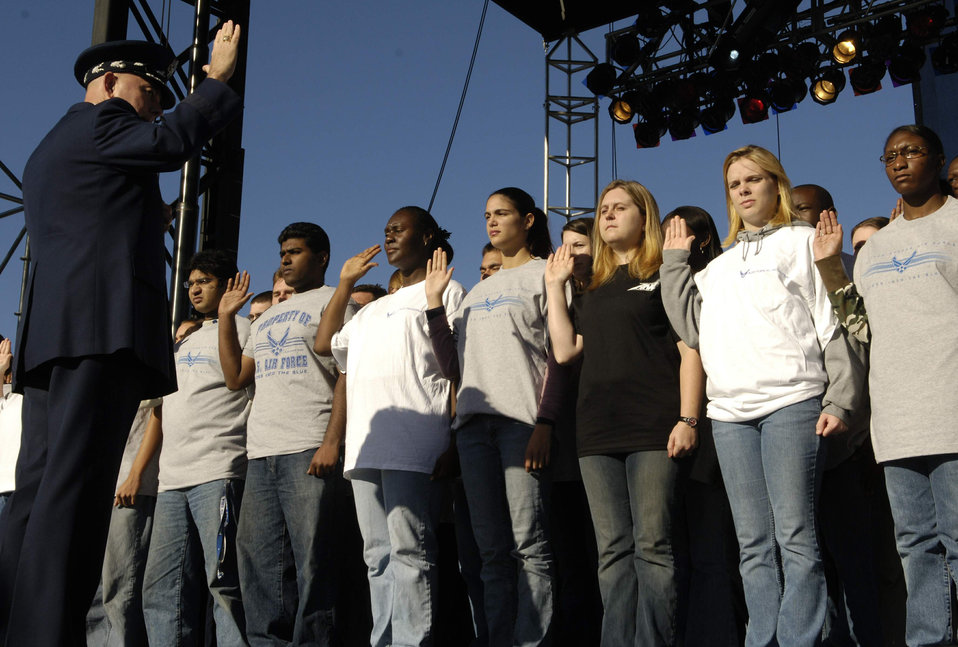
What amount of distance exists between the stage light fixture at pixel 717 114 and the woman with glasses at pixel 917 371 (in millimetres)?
6930

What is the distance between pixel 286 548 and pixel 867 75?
7.78m

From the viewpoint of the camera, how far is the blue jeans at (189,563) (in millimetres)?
4012

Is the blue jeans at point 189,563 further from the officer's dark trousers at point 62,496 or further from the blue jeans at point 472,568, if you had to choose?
the officer's dark trousers at point 62,496

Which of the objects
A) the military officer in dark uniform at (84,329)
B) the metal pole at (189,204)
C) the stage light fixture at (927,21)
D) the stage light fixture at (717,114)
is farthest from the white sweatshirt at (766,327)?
the stage light fixture at (717,114)

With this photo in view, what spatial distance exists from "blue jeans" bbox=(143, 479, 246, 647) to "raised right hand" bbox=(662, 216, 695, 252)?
7.38 feet

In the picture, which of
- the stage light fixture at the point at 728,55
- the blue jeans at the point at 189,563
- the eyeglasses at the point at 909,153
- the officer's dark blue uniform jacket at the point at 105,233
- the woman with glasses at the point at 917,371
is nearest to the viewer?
the officer's dark blue uniform jacket at the point at 105,233

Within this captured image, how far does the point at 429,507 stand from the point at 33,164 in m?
1.88

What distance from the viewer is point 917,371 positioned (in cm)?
290

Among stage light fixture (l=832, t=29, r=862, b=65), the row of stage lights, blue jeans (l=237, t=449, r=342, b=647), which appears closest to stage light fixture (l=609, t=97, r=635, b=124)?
the row of stage lights

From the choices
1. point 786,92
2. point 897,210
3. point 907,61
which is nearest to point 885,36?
point 907,61

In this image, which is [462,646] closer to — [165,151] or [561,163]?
[165,151]

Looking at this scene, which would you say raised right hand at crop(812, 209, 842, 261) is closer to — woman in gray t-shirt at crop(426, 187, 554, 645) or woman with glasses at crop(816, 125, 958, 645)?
woman with glasses at crop(816, 125, 958, 645)

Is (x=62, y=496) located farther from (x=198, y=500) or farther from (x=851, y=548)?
(x=851, y=548)

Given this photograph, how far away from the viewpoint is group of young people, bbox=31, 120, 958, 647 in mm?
2936
